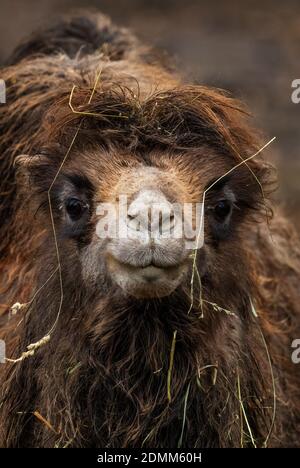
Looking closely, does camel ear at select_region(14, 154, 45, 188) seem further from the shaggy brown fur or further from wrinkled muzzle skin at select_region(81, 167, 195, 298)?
wrinkled muzzle skin at select_region(81, 167, 195, 298)

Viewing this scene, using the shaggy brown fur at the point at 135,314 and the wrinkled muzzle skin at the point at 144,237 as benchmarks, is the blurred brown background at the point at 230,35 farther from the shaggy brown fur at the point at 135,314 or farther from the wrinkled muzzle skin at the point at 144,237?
the wrinkled muzzle skin at the point at 144,237

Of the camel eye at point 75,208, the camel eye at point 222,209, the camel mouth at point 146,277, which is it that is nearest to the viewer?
Answer: the camel mouth at point 146,277

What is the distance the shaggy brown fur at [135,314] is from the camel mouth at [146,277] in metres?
0.18

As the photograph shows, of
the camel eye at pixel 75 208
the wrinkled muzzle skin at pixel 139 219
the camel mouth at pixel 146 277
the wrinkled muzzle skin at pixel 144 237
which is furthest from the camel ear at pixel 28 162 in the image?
the camel mouth at pixel 146 277

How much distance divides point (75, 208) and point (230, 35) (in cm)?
1143

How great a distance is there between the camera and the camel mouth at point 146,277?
4867mm

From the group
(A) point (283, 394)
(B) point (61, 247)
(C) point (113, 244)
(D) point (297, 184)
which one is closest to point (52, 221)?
(B) point (61, 247)

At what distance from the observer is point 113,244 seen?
4953 millimetres

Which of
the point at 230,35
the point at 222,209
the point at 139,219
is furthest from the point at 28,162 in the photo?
the point at 230,35

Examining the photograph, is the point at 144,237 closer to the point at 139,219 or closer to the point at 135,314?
the point at 139,219

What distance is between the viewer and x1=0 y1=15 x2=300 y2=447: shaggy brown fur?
5.38 metres

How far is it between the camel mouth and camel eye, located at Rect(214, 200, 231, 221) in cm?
60

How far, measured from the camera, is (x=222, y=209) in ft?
18.5

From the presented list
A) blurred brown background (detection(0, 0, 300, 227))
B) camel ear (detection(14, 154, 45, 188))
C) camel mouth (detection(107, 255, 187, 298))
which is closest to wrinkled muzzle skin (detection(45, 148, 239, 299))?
camel mouth (detection(107, 255, 187, 298))
